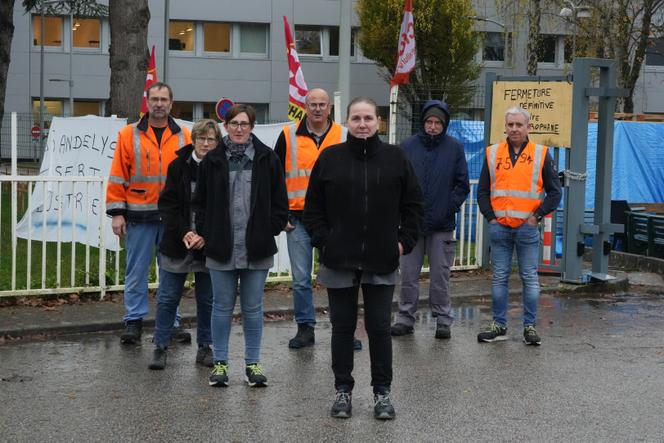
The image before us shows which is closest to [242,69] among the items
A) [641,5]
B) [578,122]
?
[641,5]

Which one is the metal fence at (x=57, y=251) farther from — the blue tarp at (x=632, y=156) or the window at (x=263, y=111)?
the window at (x=263, y=111)

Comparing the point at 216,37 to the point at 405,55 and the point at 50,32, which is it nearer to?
the point at 50,32

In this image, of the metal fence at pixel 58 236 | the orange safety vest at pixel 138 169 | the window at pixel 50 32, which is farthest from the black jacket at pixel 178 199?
the window at pixel 50 32

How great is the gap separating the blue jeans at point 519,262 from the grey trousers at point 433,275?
40 centimetres

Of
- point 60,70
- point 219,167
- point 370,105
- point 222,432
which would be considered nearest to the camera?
point 222,432

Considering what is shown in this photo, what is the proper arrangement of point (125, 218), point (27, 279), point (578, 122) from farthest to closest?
1. point (578, 122)
2. point (27, 279)
3. point (125, 218)

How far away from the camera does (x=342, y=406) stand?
637 centimetres

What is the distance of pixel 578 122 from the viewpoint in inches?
479

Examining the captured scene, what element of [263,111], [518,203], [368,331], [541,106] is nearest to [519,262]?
[518,203]

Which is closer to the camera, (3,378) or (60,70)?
(3,378)

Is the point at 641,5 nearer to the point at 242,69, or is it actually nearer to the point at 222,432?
the point at 242,69

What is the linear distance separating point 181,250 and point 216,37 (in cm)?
4414

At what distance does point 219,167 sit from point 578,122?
6.22 meters

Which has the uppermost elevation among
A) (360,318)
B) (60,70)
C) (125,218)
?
(60,70)
